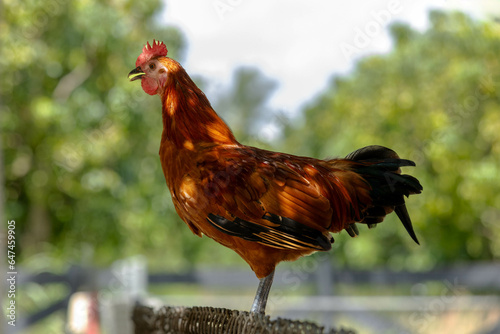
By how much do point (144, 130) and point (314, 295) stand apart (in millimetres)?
2169

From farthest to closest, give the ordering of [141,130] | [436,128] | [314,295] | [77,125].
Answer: [436,128] < [141,130] < [77,125] < [314,295]

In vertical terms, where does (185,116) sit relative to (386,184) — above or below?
above

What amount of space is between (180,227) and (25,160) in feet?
6.63

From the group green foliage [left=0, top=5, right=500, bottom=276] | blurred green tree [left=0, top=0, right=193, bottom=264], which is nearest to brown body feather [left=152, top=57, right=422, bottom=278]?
green foliage [left=0, top=5, right=500, bottom=276]

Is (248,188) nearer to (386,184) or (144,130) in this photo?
(386,184)

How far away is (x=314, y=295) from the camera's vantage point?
4.42 meters

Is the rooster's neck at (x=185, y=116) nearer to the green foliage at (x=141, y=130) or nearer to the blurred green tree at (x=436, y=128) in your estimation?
the green foliage at (x=141, y=130)

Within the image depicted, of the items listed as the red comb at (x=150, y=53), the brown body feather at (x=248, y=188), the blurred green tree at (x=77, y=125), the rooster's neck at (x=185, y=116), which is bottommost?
the brown body feather at (x=248, y=188)

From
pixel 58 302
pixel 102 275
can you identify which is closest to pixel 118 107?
pixel 102 275

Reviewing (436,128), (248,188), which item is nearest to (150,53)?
(248,188)

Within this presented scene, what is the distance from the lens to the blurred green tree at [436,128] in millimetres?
5234

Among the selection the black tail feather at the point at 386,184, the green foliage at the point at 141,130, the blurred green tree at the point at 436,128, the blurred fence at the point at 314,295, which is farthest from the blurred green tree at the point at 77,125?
the black tail feather at the point at 386,184

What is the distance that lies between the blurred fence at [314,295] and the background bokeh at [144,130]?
1.74 feet

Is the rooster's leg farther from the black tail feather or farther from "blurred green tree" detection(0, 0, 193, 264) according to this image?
"blurred green tree" detection(0, 0, 193, 264)
